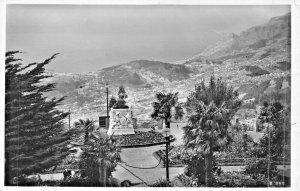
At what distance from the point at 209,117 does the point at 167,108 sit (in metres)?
0.34

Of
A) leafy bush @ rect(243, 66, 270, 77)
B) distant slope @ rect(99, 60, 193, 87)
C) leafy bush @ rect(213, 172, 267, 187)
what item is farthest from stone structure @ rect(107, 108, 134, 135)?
leafy bush @ rect(243, 66, 270, 77)

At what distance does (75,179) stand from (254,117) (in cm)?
149

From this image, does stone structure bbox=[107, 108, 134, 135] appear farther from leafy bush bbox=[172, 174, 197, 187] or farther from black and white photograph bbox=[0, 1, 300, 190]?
leafy bush bbox=[172, 174, 197, 187]

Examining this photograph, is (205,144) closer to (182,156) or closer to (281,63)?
(182,156)

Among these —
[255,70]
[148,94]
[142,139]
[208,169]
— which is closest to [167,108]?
[148,94]

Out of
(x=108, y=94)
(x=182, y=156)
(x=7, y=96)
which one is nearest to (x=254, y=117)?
(x=182, y=156)

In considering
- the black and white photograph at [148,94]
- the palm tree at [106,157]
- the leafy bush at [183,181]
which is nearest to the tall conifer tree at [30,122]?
the black and white photograph at [148,94]

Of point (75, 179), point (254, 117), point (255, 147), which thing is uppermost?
point (254, 117)

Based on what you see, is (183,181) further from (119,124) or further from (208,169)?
(119,124)

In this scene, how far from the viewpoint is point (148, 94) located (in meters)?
3.23

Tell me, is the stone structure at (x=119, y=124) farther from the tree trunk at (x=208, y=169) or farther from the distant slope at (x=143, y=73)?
the tree trunk at (x=208, y=169)

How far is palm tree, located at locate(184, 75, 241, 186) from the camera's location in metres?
3.17

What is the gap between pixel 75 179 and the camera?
321 cm

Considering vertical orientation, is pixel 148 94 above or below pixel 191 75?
below
